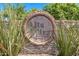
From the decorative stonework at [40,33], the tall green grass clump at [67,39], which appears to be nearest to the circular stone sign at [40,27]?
the decorative stonework at [40,33]

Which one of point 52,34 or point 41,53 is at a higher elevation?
point 52,34

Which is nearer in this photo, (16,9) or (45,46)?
(16,9)

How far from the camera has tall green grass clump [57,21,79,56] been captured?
357 cm

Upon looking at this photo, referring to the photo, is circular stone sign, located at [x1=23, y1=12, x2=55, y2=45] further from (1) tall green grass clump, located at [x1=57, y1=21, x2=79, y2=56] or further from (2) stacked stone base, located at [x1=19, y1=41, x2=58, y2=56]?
(1) tall green grass clump, located at [x1=57, y1=21, x2=79, y2=56]

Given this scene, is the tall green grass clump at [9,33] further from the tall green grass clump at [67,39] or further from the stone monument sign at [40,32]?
the tall green grass clump at [67,39]

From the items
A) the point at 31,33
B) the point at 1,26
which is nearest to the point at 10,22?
the point at 1,26

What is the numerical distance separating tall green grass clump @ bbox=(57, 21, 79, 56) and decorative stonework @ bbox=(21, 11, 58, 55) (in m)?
0.20

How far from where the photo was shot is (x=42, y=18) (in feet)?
13.0

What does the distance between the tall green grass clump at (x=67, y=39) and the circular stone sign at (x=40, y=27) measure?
0.86ft

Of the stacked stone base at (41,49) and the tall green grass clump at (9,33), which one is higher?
the tall green grass clump at (9,33)

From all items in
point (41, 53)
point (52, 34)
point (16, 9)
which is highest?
point (16, 9)

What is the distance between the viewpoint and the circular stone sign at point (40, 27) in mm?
3883

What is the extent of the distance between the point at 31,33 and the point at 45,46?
29 centimetres

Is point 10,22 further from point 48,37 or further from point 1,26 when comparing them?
point 48,37
